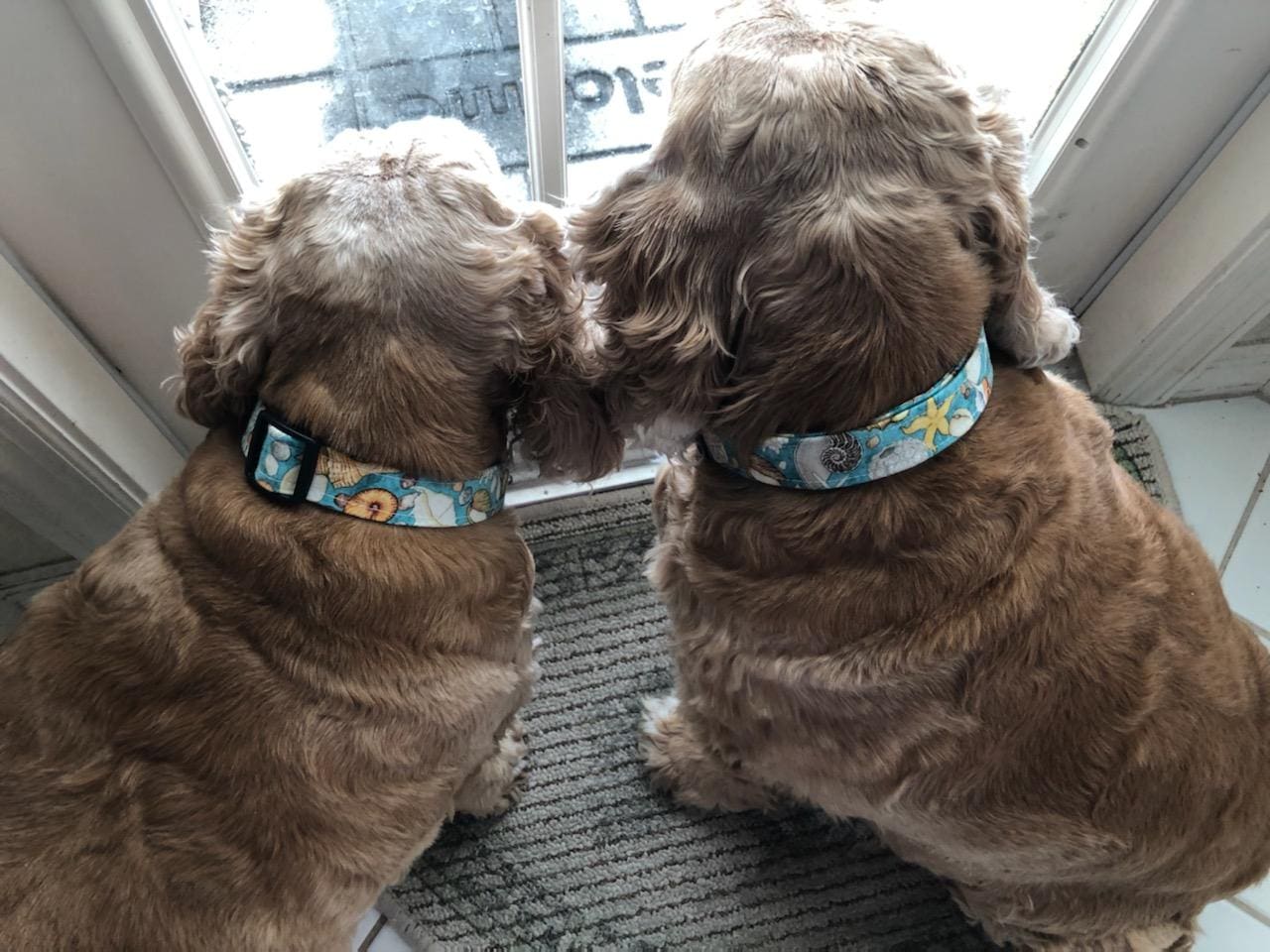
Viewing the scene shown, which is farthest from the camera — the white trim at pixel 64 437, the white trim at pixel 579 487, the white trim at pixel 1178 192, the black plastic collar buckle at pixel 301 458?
the white trim at pixel 579 487

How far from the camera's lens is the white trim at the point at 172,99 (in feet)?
3.27

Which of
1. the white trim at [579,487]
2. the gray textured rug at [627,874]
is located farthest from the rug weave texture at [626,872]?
the white trim at [579,487]

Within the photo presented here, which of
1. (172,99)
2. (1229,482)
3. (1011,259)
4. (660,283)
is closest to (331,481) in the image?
(660,283)

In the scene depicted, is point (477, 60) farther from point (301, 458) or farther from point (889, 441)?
point (889, 441)

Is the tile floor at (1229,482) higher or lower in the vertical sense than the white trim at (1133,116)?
lower

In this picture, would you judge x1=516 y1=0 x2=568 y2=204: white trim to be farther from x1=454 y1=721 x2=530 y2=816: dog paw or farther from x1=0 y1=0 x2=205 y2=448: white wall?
x1=454 y1=721 x2=530 y2=816: dog paw

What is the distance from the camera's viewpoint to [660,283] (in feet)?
3.19

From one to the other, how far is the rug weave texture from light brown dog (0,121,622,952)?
538 millimetres

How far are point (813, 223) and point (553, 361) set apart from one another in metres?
0.34

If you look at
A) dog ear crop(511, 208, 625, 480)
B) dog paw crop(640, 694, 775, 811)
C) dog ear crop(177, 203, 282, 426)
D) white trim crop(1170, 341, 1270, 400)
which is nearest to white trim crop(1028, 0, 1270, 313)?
white trim crop(1170, 341, 1270, 400)

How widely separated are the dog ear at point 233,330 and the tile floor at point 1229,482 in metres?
1.83

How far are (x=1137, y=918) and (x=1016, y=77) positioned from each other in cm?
126

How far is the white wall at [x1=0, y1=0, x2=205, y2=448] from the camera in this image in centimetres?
102

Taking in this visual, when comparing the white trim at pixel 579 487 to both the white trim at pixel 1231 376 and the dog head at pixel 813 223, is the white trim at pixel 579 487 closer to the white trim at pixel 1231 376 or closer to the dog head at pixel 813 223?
the dog head at pixel 813 223
